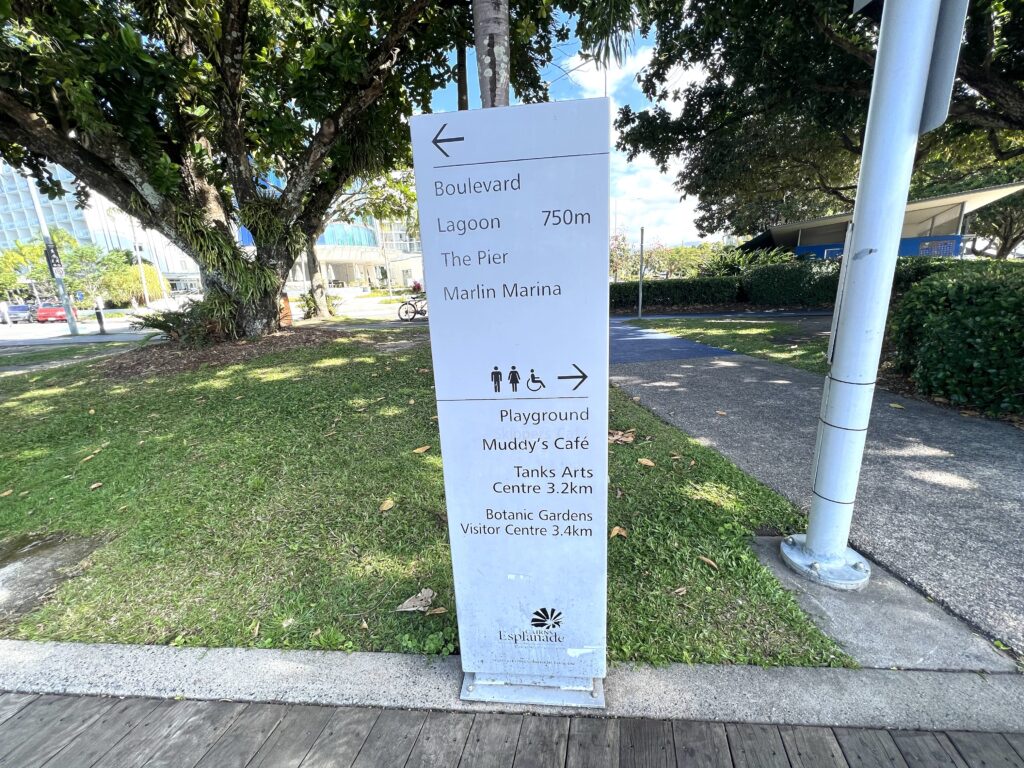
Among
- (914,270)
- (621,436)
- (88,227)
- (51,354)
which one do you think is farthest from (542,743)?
(88,227)

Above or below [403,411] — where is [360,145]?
above

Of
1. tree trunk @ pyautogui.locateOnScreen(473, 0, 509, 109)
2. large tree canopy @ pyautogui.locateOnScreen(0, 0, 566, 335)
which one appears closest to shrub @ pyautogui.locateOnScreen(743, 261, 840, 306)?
large tree canopy @ pyautogui.locateOnScreen(0, 0, 566, 335)

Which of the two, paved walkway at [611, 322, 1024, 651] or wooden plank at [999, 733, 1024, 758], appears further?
paved walkway at [611, 322, 1024, 651]

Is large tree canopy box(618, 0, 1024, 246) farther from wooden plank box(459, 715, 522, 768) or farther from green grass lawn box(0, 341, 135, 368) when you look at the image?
green grass lawn box(0, 341, 135, 368)

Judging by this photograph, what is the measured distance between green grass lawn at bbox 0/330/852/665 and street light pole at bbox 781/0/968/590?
0.47 m

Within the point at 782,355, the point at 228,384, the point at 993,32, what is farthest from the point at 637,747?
the point at 993,32

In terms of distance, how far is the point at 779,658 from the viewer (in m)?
1.88

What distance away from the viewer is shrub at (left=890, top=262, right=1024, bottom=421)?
13.7 feet

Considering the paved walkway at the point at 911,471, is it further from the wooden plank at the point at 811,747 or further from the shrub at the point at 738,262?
the shrub at the point at 738,262

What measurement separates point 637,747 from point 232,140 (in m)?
10.2

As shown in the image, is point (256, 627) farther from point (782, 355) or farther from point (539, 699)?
point (782, 355)

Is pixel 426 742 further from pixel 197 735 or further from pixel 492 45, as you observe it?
pixel 492 45

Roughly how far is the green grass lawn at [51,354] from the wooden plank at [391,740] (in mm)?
13195

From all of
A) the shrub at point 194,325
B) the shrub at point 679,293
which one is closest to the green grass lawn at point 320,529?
the shrub at point 194,325
